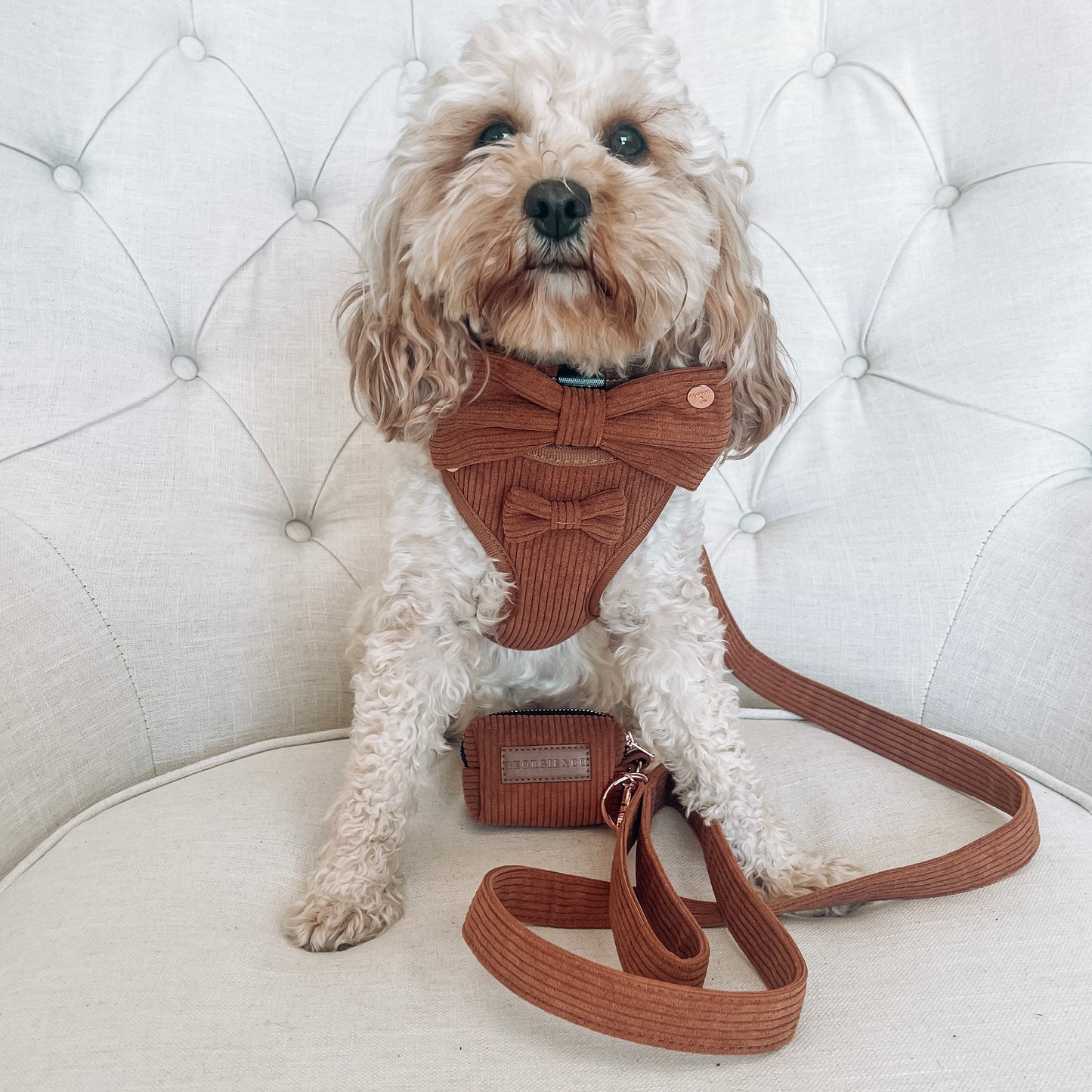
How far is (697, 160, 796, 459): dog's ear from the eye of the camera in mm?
990

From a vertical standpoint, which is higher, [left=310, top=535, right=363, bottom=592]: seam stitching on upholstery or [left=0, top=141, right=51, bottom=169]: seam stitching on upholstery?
[left=0, top=141, right=51, bottom=169]: seam stitching on upholstery

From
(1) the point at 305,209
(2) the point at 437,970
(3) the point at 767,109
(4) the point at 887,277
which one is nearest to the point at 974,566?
(4) the point at 887,277

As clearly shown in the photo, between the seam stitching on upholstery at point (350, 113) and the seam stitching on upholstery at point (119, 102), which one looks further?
the seam stitching on upholstery at point (350, 113)

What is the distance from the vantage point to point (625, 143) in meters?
0.98

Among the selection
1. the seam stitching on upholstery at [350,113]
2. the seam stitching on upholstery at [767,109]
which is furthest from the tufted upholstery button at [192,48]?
the seam stitching on upholstery at [767,109]

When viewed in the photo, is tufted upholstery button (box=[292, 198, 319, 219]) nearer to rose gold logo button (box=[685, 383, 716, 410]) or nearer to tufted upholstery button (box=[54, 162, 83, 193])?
tufted upholstery button (box=[54, 162, 83, 193])

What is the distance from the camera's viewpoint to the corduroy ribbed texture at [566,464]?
0.96 metres

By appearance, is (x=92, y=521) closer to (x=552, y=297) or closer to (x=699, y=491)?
(x=552, y=297)

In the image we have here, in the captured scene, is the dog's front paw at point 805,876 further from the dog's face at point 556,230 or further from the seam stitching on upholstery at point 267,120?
the seam stitching on upholstery at point 267,120

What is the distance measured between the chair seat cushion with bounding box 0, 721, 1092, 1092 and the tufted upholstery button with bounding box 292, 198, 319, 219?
3.10 feet

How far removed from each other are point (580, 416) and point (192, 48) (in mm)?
991

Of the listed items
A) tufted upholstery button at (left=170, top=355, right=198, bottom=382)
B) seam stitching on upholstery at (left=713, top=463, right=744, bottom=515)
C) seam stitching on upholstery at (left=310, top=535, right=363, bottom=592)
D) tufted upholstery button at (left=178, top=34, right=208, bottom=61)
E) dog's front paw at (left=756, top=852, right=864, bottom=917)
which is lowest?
dog's front paw at (left=756, top=852, right=864, bottom=917)

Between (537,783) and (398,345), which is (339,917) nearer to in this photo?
(537,783)

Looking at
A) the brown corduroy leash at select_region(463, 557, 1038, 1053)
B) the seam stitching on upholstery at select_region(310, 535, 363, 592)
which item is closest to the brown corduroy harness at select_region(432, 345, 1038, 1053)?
the brown corduroy leash at select_region(463, 557, 1038, 1053)
